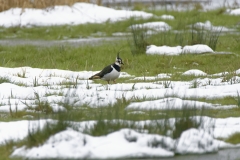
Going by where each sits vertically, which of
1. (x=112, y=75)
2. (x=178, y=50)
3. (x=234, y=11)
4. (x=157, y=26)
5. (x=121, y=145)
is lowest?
(x=121, y=145)

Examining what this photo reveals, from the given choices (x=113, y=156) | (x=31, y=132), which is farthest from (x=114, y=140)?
(x=31, y=132)

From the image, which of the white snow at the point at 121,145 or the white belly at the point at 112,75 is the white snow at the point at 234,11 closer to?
the white belly at the point at 112,75

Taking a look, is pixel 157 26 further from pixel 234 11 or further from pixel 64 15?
pixel 234 11

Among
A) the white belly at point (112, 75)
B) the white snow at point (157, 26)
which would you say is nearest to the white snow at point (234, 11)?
the white snow at point (157, 26)

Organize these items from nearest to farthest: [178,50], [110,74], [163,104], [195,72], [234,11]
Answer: [163,104]
[110,74]
[195,72]
[178,50]
[234,11]

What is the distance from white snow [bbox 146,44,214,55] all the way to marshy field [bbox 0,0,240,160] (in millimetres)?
21

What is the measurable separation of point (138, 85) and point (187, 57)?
3.01m

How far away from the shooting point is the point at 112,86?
331 inches

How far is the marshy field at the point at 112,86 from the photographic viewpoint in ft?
17.1

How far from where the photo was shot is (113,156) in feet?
16.5

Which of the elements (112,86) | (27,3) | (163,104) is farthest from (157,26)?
(163,104)

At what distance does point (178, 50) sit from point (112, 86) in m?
3.62

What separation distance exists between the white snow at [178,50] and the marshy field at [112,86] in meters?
0.02

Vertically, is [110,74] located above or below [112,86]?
above
